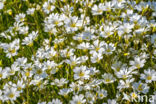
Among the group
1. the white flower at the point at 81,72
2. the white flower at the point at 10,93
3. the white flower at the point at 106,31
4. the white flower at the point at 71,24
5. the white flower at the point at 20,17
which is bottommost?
the white flower at the point at 10,93

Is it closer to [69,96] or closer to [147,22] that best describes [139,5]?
[147,22]

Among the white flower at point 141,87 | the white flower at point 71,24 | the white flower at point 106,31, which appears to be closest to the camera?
the white flower at point 141,87

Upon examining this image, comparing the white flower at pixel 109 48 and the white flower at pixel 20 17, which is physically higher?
the white flower at pixel 20 17

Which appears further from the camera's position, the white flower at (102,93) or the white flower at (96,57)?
the white flower at (96,57)

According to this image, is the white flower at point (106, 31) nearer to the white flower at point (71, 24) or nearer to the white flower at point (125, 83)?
the white flower at point (71, 24)

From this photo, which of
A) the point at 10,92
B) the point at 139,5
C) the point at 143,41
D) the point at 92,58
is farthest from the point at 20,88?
the point at 139,5

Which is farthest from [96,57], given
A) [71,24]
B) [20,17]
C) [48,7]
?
[20,17]

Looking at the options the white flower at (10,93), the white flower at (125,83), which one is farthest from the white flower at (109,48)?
the white flower at (10,93)

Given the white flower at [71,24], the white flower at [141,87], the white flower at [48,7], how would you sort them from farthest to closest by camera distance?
the white flower at [48,7] → the white flower at [71,24] → the white flower at [141,87]
